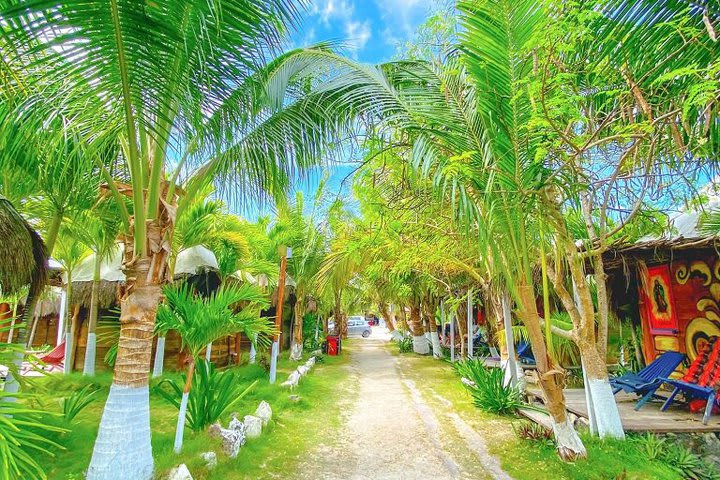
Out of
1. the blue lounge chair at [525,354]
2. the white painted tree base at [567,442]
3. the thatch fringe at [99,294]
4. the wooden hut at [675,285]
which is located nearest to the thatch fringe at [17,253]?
the thatch fringe at [99,294]

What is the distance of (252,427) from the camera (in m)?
4.88

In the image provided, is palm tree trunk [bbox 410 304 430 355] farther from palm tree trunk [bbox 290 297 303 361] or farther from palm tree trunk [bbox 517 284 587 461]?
palm tree trunk [bbox 517 284 587 461]

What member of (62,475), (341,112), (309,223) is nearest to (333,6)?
(341,112)

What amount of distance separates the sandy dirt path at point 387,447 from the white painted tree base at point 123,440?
1.62 m

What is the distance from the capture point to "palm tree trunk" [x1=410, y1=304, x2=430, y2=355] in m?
17.0

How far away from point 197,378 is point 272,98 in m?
3.93

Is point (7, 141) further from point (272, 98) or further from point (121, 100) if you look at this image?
point (272, 98)

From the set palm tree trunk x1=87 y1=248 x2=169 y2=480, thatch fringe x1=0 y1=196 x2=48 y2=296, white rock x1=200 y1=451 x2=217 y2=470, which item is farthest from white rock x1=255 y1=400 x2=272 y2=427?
thatch fringe x1=0 y1=196 x2=48 y2=296

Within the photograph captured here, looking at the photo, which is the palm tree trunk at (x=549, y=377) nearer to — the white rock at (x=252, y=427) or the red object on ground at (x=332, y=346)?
the white rock at (x=252, y=427)

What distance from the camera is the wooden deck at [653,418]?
15.8 ft

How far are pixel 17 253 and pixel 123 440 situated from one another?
7.48ft

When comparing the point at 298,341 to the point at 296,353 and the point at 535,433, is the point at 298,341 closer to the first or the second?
the point at 296,353

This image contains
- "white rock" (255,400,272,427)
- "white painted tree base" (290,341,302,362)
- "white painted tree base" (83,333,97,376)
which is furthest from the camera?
"white painted tree base" (290,341,302,362)

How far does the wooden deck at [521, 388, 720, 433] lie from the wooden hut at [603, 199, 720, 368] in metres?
1.57
